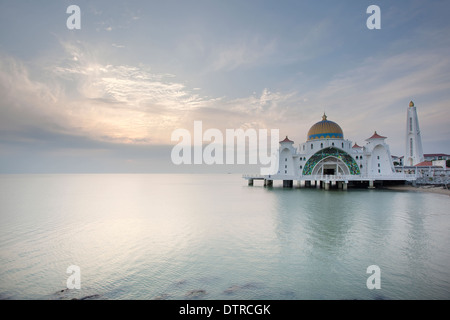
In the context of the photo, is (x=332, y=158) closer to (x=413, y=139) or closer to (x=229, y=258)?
(x=413, y=139)

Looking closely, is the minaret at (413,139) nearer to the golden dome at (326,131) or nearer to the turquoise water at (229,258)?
the golden dome at (326,131)

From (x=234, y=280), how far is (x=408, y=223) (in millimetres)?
13531

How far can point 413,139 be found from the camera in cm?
5906

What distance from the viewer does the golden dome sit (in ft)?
138

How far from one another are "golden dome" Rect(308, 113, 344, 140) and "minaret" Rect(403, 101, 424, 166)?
30620 millimetres

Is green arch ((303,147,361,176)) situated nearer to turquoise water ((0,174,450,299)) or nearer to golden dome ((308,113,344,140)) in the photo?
golden dome ((308,113,344,140))

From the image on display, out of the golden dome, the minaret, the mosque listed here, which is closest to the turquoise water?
the mosque

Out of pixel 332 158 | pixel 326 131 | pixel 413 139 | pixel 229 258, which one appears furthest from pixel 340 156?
pixel 229 258

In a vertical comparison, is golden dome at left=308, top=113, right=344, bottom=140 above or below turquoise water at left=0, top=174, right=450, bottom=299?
above

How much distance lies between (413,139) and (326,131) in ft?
112

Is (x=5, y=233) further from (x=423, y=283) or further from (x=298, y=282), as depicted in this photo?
(x=423, y=283)

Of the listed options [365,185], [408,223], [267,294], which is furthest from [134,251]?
[365,185]
